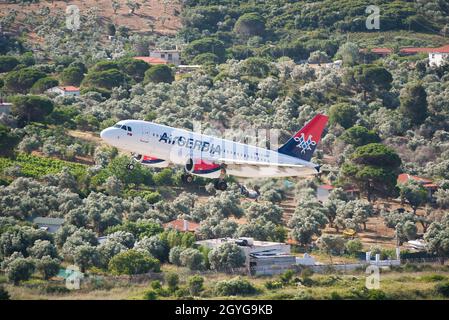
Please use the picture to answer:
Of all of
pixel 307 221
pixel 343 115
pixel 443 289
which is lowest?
pixel 443 289

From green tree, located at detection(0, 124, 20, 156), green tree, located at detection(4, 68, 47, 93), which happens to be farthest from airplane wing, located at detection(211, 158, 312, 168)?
green tree, located at detection(4, 68, 47, 93)

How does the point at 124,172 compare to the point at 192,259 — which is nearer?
the point at 192,259

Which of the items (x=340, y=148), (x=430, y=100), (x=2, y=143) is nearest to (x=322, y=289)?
(x=2, y=143)

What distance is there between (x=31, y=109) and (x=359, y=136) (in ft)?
149

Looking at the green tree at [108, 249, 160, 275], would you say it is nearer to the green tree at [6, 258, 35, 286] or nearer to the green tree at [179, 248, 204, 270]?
the green tree at [179, 248, 204, 270]

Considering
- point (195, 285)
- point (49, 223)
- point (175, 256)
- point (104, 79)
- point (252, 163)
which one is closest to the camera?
point (195, 285)

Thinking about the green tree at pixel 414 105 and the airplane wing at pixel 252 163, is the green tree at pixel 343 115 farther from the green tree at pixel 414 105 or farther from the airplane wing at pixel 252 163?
the airplane wing at pixel 252 163

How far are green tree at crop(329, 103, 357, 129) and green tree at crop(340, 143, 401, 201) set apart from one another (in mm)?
21457

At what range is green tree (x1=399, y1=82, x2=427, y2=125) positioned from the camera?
184 m

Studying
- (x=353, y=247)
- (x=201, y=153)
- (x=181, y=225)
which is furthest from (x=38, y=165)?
(x=201, y=153)

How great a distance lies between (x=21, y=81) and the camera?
17962 centimetres

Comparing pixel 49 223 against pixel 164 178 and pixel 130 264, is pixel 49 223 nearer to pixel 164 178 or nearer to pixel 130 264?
pixel 130 264

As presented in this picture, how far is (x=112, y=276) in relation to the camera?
100375mm
